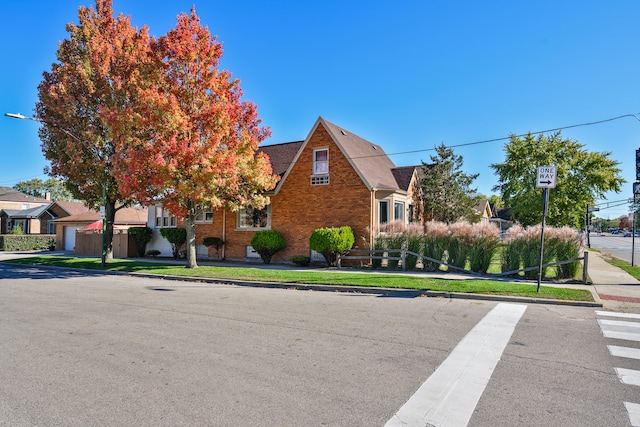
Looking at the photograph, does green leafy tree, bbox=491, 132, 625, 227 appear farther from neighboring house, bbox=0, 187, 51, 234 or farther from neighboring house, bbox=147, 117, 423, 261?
neighboring house, bbox=0, 187, 51, 234

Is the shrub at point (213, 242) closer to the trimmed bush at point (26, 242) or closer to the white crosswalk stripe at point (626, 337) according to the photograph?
the white crosswalk stripe at point (626, 337)

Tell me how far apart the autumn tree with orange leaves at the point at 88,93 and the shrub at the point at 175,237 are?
158 inches

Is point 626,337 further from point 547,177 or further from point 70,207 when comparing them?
point 70,207

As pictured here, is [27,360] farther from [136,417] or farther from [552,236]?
[552,236]

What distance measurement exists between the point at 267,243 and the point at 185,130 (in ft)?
22.1

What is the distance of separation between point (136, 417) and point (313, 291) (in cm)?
896

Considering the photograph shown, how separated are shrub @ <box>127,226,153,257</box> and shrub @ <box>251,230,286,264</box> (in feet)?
28.9

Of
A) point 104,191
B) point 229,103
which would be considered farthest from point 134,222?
point 229,103

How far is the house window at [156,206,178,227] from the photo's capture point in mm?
25719

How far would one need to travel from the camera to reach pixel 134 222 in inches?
1319

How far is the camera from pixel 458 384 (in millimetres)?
4781

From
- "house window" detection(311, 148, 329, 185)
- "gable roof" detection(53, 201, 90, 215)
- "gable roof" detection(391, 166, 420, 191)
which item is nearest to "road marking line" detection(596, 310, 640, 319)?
"house window" detection(311, 148, 329, 185)

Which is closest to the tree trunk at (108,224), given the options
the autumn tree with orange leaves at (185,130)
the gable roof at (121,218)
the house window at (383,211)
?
the autumn tree with orange leaves at (185,130)

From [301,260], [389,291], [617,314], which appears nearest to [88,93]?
[301,260]
